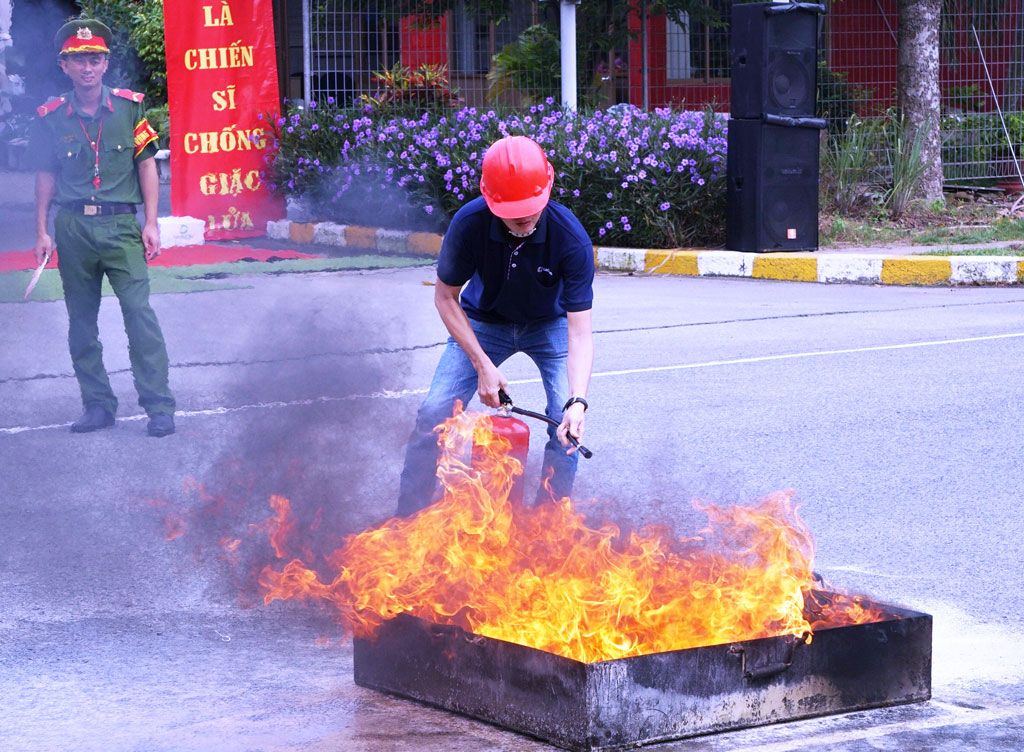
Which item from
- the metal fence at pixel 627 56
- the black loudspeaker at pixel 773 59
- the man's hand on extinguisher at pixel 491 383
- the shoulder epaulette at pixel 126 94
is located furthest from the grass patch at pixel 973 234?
the man's hand on extinguisher at pixel 491 383

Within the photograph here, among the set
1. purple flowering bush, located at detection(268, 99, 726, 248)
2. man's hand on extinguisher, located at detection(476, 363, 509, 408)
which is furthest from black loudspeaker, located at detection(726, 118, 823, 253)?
man's hand on extinguisher, located at detection(476, 363, 509, 408)

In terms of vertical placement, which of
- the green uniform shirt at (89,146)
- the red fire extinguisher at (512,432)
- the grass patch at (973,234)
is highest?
the green uniform shirt at (89,146)

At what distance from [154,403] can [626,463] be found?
2.33 m

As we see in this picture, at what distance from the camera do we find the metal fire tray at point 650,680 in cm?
343

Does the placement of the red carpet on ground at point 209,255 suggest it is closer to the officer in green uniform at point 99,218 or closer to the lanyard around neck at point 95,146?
the officer in green uniform at point 99,218

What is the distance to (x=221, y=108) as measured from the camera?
52.3 feet

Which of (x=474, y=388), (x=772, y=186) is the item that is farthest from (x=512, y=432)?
(x=772, y=186)

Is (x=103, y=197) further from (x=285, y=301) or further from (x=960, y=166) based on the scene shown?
(x=960, y=166)

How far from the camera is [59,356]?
922 cm

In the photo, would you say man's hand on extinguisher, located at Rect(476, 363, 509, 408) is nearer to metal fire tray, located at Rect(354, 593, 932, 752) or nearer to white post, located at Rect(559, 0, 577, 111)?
metal fire tray, located at Rect(354, 593, 932, 752)

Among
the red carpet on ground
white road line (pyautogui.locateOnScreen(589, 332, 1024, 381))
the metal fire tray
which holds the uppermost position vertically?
the red carpet on ground

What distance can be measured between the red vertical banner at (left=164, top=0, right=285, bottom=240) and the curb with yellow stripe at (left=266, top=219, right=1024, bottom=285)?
2.78m

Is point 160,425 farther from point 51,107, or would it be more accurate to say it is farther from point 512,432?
point 512,432

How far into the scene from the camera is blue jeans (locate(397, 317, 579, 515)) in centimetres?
474
